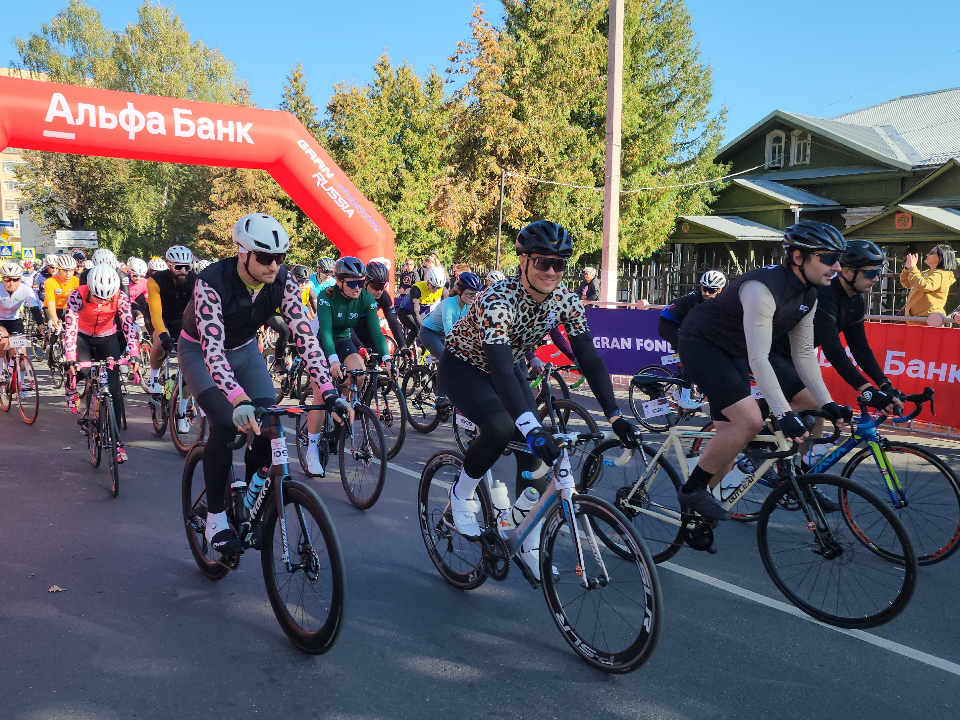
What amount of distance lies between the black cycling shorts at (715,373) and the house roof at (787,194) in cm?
2586

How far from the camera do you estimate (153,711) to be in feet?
10.5

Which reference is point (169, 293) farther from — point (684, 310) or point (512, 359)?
point (684, 310)

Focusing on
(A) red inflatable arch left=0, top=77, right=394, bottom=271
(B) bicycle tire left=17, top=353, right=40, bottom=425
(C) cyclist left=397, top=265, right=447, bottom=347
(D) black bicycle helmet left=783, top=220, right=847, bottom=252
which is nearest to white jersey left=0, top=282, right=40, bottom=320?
(B) bicycle tire left=17, top=353, right=40, bottom=425

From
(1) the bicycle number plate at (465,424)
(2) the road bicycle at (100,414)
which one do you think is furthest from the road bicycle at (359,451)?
(2) the road bicycle at (100,414)

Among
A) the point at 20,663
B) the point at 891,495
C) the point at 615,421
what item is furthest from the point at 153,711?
the point at 891,495

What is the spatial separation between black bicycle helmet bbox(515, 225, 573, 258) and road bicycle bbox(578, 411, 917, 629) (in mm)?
1414

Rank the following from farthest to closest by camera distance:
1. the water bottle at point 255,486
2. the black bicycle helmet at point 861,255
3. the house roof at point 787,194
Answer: the house roof at point 787,194 → the black bicycle helmet at point 861,255 → the water bottle at point 255,486

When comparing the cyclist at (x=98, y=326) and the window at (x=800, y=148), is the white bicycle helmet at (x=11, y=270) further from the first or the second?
the window at (x=800, y=148)

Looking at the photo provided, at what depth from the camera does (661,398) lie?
513cm

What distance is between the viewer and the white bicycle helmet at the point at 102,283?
7.32m

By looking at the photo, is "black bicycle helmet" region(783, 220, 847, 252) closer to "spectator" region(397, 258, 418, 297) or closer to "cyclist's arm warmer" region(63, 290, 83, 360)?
"cyclist's arm warmer" region(63, 290, 83, 360)

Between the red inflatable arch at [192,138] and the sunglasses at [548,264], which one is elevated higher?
the red inflatable arch at [192,138]

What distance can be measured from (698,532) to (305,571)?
2.15 m

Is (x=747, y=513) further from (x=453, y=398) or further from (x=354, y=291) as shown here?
(x=354, y=291)
